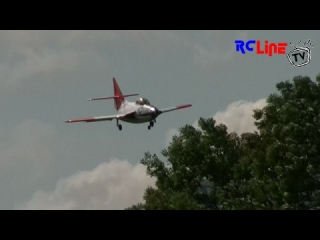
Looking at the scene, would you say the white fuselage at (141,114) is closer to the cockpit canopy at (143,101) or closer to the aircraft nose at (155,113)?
the aircraft nose at (155,113)

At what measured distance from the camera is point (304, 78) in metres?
71.1

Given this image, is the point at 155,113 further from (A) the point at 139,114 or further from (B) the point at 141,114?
(A) the point at 139,114

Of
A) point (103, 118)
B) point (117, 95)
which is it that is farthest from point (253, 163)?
point (103, 118)

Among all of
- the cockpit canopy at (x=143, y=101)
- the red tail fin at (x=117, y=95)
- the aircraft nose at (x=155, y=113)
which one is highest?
the red tail fin at (x=117, y=95)

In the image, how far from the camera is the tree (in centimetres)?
6688

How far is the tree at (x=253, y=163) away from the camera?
6688cm

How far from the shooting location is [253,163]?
2832 inches

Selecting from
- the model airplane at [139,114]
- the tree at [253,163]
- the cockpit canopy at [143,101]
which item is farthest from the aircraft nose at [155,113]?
the tree at [253,163]
